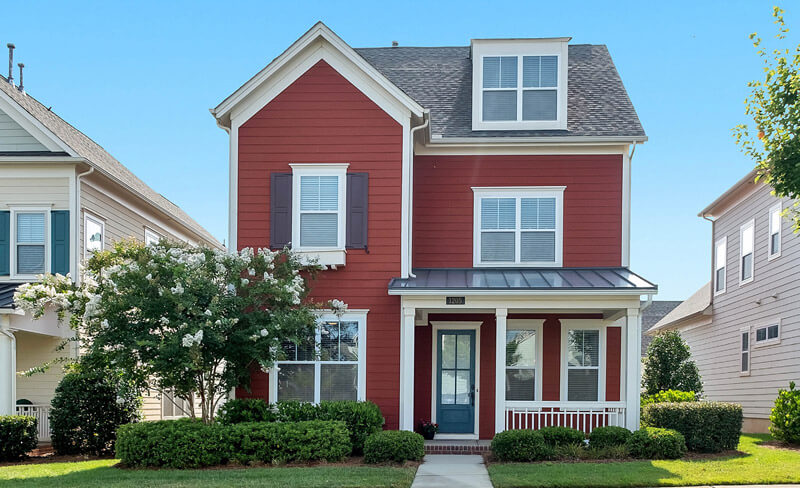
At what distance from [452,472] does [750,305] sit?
1258 centimetres

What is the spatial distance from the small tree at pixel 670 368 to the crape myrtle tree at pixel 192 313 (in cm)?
1037

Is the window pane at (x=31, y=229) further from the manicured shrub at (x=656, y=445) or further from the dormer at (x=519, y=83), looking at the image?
the manicured shrub at (x=656, y=445)

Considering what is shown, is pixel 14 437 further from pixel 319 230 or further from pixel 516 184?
pixel 516 184

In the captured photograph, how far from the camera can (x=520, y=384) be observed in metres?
16.9

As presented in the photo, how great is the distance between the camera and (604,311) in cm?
1625

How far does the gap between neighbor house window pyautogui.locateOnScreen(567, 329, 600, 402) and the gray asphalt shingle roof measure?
13.6 feet

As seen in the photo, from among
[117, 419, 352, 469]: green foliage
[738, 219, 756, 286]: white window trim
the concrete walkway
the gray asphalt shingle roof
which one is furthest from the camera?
[738, 219, 756, 286]: white window trim

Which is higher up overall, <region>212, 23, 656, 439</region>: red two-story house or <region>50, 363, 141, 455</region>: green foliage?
<region>212, 23, 656, 439</region>: red two-story house

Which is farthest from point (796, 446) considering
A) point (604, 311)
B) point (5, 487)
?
point (5, 487)

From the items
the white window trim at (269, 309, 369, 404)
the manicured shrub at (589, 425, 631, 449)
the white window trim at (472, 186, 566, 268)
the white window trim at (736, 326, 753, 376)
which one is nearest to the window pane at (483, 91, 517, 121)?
the white window trim at (472, 186, 566, 268)

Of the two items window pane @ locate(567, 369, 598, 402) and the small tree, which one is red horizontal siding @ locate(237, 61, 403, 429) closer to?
window pane @ locate(567, 369, 598, 402)

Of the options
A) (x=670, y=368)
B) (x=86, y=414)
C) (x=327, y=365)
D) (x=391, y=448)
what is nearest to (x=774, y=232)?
(x=670, y=368)

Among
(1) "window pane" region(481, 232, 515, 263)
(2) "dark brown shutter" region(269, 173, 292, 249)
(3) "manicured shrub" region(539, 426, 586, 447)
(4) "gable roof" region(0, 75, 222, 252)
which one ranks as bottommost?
(3) "manicured shrub" region(539, 426, 586, 447)

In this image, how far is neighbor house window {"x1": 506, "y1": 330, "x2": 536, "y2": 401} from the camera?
55.3 ft
